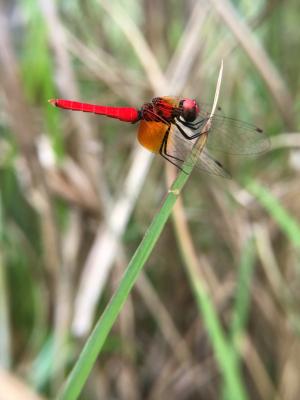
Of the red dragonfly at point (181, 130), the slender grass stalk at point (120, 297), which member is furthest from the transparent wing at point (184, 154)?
the slender grass stalk at point (120, 297)

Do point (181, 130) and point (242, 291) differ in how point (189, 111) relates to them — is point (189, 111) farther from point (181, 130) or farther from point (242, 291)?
point (242, 291)

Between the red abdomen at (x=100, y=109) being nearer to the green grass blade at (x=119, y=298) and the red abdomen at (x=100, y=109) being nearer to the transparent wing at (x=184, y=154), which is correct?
the transparent wing at (x=184, y=154)

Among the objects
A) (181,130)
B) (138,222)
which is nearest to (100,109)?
(181,130)

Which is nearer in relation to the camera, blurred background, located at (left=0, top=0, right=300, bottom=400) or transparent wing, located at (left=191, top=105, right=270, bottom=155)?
transparent wing, located at (left=191, top=105, right=270, bottom=155)

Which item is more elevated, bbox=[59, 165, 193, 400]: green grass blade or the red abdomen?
the red abdomen

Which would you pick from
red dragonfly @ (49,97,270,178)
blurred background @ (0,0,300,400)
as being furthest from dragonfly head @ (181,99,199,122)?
blurred background @ (0,0,300,400)

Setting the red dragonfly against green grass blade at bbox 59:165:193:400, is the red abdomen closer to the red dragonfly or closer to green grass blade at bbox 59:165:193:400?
the red dragonfly

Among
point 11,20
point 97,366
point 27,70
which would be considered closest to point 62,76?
point 27,70
